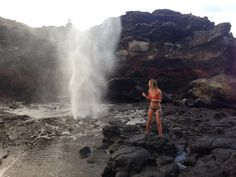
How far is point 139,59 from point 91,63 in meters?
4.15

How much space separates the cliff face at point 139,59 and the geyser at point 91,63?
89 cm

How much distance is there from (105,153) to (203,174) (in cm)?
368

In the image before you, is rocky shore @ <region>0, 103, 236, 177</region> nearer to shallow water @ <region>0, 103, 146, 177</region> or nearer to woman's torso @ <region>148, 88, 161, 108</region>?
shallow water @ <region>0, 103, 146, 177</region>

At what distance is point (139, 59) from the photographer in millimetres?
28641

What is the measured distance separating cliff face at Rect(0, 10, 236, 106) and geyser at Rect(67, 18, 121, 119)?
0.89m

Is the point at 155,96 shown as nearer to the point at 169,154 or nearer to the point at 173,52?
the point at 169,154

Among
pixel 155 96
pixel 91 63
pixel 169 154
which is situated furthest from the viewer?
pixel 91 63

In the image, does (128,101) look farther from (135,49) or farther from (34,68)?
(34,68)

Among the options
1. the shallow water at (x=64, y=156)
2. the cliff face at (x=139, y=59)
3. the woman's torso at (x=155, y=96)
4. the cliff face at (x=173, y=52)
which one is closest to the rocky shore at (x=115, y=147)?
the shallow water at (x=64, y=156)

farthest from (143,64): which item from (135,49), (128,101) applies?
(128,101)

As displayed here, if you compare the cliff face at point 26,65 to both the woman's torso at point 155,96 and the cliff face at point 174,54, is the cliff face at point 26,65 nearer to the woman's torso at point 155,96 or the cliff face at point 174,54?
the cliff face at point 174,54

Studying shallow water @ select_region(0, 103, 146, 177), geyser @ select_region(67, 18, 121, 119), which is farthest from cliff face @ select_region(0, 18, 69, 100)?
shallow water @ select_region(0, 103, 146, 177)

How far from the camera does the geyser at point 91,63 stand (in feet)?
67.6

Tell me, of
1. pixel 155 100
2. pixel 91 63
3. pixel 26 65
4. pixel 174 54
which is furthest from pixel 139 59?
pixel 155 100
